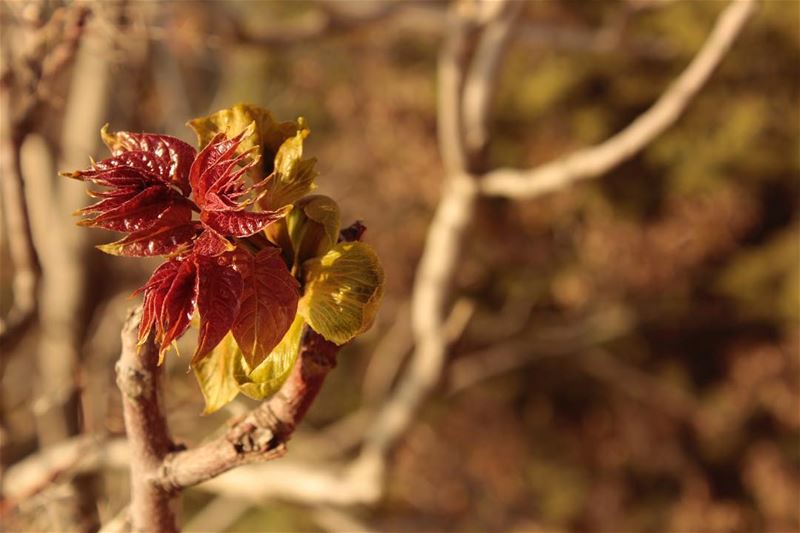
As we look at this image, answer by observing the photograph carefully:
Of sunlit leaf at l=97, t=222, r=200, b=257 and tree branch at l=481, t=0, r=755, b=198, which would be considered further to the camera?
tree branch at l=481, t=0, r=755, b=198

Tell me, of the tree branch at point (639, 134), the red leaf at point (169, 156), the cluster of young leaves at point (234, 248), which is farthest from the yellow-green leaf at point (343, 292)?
the tree branch at point (639, 134)

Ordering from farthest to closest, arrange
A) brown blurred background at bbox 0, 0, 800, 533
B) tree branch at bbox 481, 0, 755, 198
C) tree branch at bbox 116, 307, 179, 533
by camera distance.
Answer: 1. brown blurred background at bbox 0, 0, 800, 533
2. tree branch at bbox 481, 0, 755, 198
3. tree branch at bbox 116, 307, 179, 533

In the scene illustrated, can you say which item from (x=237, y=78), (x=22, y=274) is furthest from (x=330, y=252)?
(x=237, y=78)

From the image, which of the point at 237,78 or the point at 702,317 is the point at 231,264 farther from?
the point at 237,78

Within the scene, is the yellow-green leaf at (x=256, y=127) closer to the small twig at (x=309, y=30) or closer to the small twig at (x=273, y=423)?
the small twig at (x=273, y=423)

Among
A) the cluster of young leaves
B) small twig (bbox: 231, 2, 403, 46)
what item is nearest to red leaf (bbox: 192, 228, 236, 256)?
the cluster of young leaves

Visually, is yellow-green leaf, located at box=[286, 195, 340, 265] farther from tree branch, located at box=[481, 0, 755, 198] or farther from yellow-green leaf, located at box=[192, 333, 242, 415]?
tree branch, located at box=[481, 0, 755, 198]

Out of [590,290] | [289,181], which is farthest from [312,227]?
[590,290]
